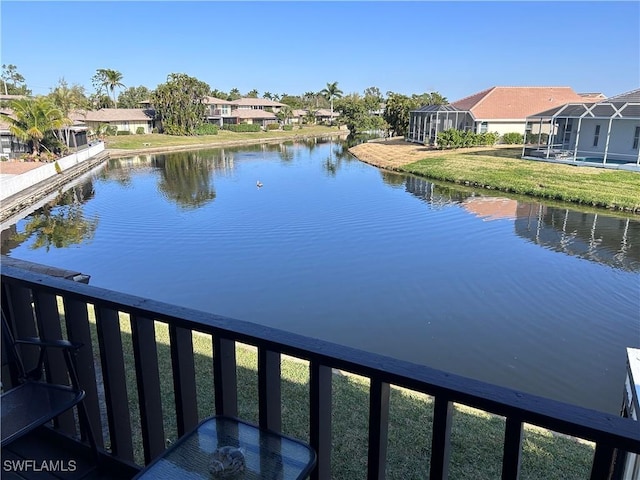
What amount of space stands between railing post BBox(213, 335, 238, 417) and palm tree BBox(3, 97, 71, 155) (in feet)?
93.1

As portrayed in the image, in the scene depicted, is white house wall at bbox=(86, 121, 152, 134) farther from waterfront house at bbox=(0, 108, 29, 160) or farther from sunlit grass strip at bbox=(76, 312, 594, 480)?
sunlit grass strip at bbox=(76, 312, 594, 480)

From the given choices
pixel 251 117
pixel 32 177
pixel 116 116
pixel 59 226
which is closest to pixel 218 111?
pixel 251 117

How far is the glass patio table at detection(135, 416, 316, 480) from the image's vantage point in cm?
137

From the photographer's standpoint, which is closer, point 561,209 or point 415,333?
point 415,333

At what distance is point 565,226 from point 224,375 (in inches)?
588

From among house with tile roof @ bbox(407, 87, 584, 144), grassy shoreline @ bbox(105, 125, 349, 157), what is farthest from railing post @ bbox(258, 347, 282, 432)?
grassy shoreline @ bbox(105, 125, 349, 157)

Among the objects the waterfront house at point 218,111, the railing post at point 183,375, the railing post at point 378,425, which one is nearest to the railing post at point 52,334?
the railing post at point 183,375

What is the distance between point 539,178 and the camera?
20.5 metres

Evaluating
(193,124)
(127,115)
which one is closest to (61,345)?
(193,124)

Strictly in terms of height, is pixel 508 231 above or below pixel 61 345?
below

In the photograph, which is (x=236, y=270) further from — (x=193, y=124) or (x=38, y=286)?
(x=193, y=124)

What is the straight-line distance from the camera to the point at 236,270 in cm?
1012

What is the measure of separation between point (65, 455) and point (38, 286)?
0.76 meters

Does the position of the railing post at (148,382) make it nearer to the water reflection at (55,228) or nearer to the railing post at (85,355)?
the railing post at (85,355)
